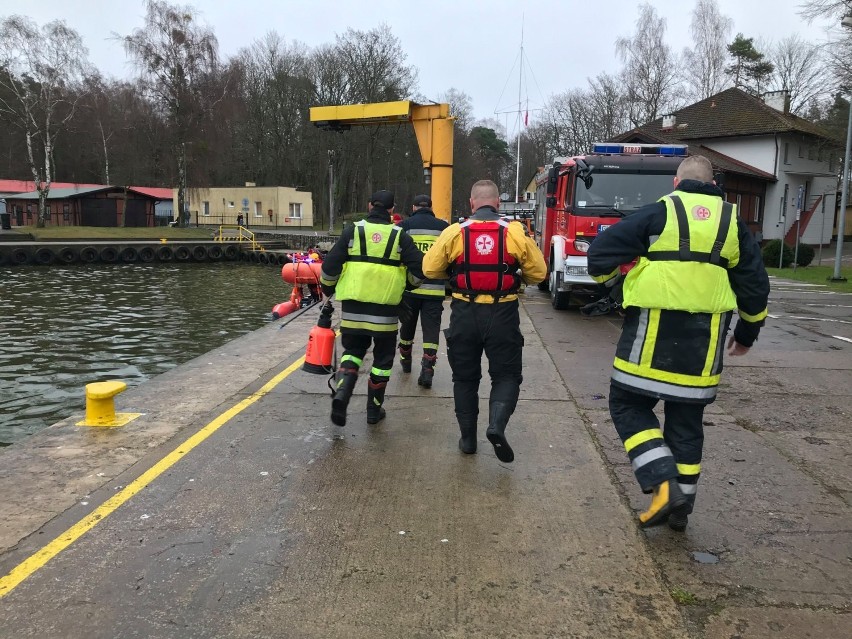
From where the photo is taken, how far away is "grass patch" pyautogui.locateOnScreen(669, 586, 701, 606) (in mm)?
Answer: 3039

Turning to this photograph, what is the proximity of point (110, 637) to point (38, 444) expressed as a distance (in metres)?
3.00

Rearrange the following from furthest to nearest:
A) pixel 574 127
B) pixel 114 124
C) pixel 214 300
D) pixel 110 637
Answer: pixel 574 127
pixel 114 124
pixel 214 300
pixel 110 637

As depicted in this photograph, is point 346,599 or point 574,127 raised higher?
point 574,127

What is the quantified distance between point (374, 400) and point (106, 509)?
2265mm

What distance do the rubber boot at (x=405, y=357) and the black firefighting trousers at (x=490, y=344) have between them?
2.93 meters

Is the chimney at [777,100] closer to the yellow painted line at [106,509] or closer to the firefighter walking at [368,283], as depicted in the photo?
the firefighter walking at [368,283]

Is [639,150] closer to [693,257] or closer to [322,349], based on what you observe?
[322,349]

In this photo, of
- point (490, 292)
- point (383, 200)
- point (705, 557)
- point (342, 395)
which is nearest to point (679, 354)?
point (705, 557)

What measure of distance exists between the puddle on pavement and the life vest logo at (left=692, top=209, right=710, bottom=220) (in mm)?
1745

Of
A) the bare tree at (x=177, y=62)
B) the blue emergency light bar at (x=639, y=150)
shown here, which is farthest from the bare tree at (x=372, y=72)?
the blue emergency light bar at (x=639, y=150)

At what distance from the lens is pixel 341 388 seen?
213 inches

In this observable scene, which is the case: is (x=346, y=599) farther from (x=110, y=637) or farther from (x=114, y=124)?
(x=114, y=124)

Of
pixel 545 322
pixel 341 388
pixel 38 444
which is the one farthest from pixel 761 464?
pixel 545 322

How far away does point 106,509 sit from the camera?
3.99 metres
